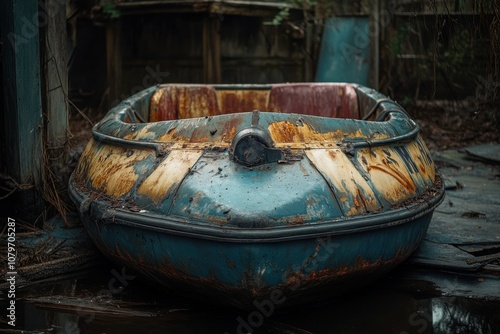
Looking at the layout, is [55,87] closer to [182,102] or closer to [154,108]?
[154,108]

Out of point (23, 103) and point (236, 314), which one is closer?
point (236, 314)

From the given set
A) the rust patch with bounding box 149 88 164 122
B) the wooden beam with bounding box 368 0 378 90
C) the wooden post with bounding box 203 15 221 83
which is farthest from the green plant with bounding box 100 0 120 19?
the rust patch with bounding box 149 88 164 122

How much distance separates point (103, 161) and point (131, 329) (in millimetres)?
1162

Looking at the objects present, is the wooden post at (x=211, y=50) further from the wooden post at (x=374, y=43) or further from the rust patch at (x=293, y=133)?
the rust patch at (x=293, y=133)

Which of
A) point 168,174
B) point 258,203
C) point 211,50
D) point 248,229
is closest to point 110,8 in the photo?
point 211,50

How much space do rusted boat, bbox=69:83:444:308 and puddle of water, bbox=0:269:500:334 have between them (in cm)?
13

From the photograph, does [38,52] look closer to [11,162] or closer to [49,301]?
[11,162]

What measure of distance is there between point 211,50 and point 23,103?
17.2 ft

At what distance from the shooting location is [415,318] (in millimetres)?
3668

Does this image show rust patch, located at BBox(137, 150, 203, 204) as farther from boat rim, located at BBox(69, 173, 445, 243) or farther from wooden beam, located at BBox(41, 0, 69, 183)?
wooden beam, located at BBox(41, 0, 69, 183)

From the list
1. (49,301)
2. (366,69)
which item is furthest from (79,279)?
(366,69)

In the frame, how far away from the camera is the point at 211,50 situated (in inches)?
379

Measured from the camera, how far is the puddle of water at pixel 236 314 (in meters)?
3.48

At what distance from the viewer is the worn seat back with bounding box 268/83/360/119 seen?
614cm
